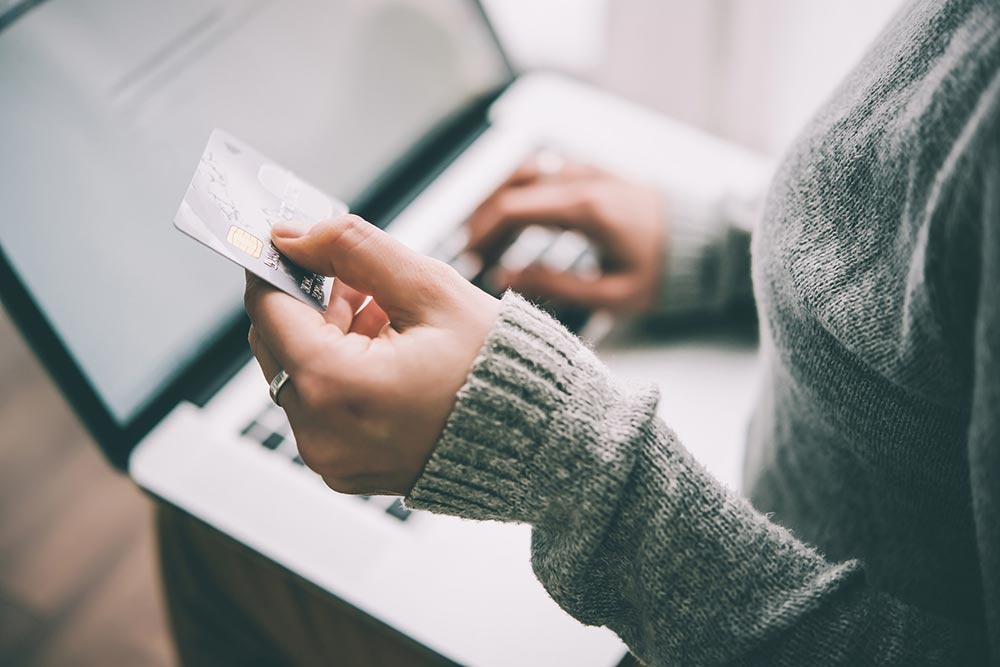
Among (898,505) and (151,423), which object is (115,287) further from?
(898,505)

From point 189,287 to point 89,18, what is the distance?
196 millimetres

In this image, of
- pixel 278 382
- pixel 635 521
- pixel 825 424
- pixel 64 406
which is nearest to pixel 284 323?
pixel 278 382

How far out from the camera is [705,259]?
73cm

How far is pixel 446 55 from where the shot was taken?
775 millimetres

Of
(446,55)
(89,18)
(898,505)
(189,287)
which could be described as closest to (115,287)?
(189,287)

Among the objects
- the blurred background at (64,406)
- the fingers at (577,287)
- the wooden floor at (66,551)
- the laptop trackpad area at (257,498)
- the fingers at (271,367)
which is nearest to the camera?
the fingers at (271,367)

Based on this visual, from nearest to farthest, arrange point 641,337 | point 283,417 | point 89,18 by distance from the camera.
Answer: point 89,18, point 283,417, point 641,337

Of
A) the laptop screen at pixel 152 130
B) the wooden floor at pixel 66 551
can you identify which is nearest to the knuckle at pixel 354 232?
the laptop screen at pixel 152 130

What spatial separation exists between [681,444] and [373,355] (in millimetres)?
171

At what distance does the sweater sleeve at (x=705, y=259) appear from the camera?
722mm

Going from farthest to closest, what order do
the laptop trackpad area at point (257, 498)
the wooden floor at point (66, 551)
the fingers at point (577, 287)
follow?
the wooden floor at point (66, 551), the fingers at point (577, 287), the laptop trackpad area at point (257, 498)

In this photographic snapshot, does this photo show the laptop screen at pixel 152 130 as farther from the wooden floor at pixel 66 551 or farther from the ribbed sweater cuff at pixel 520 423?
the wooden floor at pixel 66 551

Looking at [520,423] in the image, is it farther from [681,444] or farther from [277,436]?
[277,436]

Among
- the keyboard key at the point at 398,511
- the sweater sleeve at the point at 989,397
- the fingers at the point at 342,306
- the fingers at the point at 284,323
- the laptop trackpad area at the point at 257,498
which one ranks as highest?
the sweater sleeve at the point at 989,397
